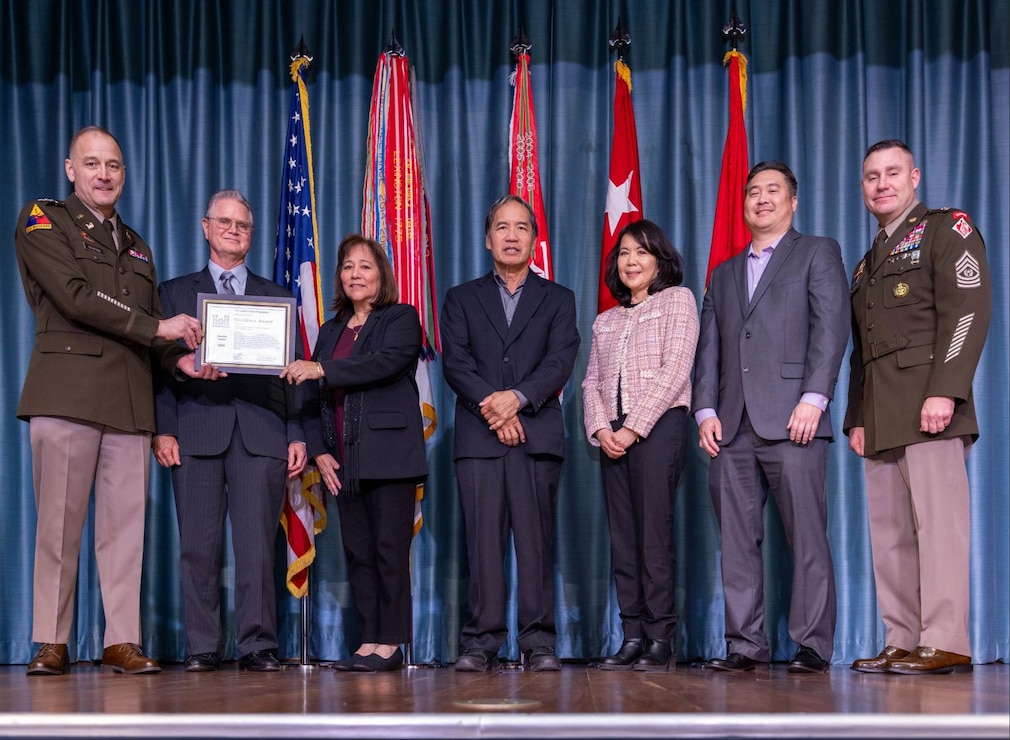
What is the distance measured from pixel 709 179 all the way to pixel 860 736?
3.24 metres

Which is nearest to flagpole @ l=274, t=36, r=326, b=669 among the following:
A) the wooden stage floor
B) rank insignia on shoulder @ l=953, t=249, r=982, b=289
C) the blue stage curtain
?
the blue stage curtain

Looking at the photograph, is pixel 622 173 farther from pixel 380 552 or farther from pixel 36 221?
pixel 36 221

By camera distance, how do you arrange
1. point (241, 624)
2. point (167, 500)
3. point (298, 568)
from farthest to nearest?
1. point (167, 500)
2. point (298, 568)
3. point (241, 624)

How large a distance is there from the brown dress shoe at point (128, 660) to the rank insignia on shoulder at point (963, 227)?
2.94 m

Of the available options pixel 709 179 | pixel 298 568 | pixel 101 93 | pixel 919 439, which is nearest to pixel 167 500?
pixel 298 568

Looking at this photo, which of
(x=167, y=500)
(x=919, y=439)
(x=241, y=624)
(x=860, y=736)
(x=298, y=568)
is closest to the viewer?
(x=860, y=736)

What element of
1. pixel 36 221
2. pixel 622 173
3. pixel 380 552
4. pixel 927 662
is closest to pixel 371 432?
pixel 380 552

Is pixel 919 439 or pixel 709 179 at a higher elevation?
pixel 709 179

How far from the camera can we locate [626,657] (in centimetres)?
353

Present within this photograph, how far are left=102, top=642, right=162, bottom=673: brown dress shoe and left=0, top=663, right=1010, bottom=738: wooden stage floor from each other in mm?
53

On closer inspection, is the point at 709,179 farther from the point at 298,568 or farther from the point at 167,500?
the point at 167,500

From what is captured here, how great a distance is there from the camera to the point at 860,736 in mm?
1761

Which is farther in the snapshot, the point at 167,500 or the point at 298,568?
the point at 167,500

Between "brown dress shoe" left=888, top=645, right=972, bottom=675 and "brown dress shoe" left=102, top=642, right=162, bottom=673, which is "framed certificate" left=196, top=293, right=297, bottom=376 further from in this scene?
"brown dress shoe" left=888, top=645, right=972, bottom=675
